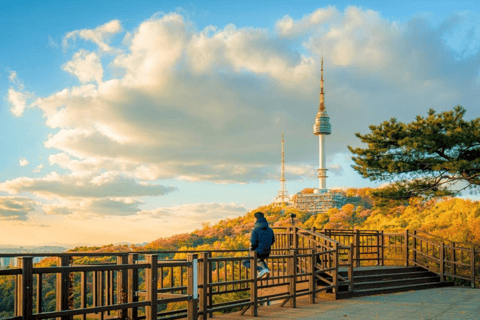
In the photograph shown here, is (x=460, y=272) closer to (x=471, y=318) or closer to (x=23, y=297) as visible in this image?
(x=471, y=318)

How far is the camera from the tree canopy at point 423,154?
966 inches

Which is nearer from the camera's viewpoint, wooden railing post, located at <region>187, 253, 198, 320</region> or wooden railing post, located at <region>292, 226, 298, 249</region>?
wooden railing post, located at <region>187, 253, 198, 320</region>

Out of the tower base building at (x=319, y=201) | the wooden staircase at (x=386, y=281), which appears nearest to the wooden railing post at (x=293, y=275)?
the wooden staircase at (x=386, y=281)

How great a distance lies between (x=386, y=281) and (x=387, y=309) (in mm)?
5035

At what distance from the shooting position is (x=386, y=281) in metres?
17.7

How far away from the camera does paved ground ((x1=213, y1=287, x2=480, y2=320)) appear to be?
11.5 metres

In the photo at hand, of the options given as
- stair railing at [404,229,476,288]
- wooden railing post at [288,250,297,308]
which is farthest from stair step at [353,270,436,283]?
wooden railing post at [288,250,297,308]

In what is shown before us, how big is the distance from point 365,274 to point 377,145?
9.54 m

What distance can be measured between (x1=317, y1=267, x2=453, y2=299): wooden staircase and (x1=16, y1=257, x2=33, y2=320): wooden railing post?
10.2 meters

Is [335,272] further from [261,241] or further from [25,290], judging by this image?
[25,290]

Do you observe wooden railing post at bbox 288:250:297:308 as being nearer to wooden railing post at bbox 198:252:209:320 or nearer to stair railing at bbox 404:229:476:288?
wooden railing post at bbox 198:252:209:320

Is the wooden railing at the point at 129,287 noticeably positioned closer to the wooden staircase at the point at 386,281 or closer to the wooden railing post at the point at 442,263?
the wooden staircase at the point at 386,281

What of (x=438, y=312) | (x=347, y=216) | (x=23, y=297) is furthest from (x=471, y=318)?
(x=347, y=216)

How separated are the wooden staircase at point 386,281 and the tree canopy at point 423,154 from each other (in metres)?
5.97
